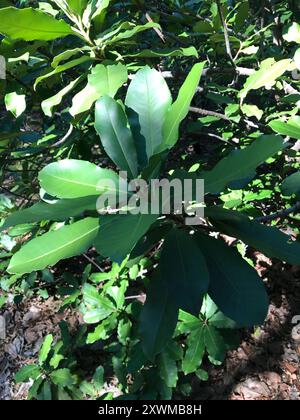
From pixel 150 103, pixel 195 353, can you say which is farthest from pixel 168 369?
pixel 150 103

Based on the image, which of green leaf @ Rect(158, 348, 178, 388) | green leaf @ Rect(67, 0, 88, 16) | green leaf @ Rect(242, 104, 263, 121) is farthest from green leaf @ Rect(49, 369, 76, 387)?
green leaf @ Rect(67, 0, 88, 16)

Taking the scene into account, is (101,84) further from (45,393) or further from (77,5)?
(45,393)

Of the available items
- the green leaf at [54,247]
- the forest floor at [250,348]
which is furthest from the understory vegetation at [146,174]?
the forest floor at [250,348]

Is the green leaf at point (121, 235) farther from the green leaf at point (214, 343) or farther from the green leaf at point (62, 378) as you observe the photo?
the green leaf at point (62, 378)

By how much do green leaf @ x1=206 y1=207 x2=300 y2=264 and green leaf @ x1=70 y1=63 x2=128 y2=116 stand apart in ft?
1.56

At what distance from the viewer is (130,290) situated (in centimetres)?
299

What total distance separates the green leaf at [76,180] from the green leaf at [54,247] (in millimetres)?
113

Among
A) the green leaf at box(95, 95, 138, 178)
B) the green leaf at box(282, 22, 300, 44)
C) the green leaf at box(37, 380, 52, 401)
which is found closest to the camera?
Result: the green leaf at box(95, 95, 138, 178)

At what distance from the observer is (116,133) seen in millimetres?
1112

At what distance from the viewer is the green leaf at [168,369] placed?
1.92m

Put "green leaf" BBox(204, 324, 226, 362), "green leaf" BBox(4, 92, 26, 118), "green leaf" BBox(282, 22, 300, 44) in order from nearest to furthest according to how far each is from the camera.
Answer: "green leaf" BBox(4, 92, 26, 118), "green leaf" BBox(282, 22, 300, 44), "green leaf" BBox(204, 324, 226, 362)

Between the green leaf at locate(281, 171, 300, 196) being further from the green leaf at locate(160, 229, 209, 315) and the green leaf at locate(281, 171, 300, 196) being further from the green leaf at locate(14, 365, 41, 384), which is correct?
the green leaf at locate(14, 365, 41, 384)

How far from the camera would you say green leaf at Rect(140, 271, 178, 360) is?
3.48 ft

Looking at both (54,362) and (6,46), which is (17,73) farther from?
(54,362)
